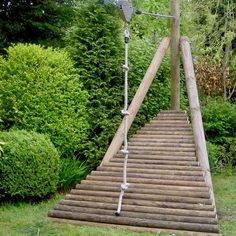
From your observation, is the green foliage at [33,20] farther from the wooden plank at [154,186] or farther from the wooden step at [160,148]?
the wooden plank at [154,186]

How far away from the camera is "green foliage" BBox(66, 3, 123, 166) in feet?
24.2

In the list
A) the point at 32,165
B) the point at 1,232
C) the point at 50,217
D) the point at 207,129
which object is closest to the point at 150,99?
the point at 207,129

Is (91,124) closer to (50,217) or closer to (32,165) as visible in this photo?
(32,165)

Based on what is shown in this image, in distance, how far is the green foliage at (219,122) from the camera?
9086 millimetres

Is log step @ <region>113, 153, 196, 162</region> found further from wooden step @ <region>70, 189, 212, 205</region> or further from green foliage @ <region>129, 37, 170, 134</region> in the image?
green foliage @ <region>129, 37, 170, 134</region>

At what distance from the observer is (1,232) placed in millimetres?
4730

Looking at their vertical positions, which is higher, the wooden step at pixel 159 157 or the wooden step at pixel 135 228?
the wooden step at pixel 159 157

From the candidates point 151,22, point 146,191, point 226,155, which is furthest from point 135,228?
point 151,22

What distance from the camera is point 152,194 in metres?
5.23

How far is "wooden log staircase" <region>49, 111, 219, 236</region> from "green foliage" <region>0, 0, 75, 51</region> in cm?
458

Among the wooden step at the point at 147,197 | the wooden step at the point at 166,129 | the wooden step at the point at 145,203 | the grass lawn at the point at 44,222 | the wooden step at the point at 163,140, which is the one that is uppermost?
the wooden step at the point at 166,129

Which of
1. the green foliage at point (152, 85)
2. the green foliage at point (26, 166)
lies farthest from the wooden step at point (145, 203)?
the green foliage at point (152, 85)

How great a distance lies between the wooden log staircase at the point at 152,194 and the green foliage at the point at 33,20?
4583 millimetres

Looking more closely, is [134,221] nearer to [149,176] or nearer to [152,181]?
[152,181]
